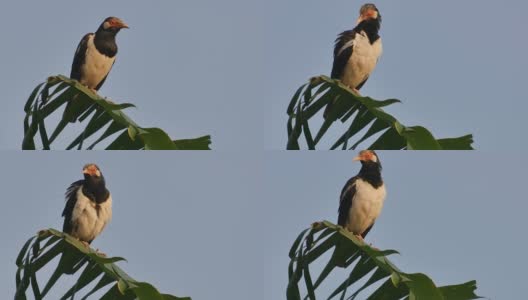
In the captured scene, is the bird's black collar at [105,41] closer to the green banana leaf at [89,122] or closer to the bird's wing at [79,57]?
the bird's wing at [79,57]

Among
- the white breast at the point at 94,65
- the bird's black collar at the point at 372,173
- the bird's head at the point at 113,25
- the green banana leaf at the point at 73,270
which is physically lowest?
the green banana leaf at the point at 73,270

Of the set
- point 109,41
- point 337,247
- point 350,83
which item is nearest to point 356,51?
point 350,83

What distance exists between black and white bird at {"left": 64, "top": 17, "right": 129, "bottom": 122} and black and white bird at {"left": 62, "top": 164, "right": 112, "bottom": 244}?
1258 mm

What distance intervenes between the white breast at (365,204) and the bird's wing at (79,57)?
223 cm

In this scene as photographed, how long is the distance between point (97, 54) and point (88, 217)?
156 cm

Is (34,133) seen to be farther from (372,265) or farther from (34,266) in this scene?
(372,265)

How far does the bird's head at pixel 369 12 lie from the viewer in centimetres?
803

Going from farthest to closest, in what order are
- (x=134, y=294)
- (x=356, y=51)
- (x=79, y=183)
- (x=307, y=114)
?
1. (x=356, y=51)
2. (x=79, y=183)
3. (x=307, y=114)
4. (x=134, y=294)

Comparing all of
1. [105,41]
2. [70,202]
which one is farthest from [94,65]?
[70,202]

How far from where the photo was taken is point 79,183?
286 inches

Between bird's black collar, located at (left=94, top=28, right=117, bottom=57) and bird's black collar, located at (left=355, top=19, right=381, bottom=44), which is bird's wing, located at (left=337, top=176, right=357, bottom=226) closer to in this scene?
bird's black collar, located at (left=355, top=19, right=381, bottom=44)

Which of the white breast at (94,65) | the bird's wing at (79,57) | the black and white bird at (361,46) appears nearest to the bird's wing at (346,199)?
the black and white bird at (361,46)

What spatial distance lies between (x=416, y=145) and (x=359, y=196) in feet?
6.61

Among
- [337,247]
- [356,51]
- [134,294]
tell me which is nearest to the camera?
[134,294]
